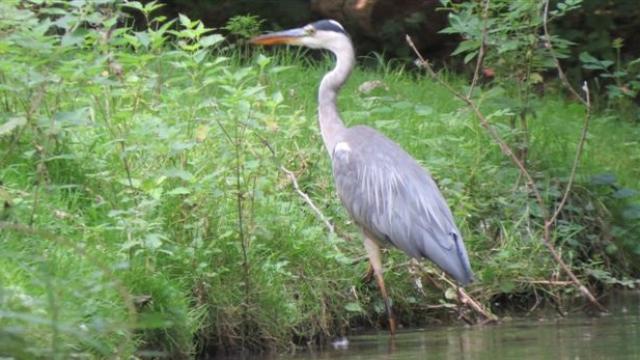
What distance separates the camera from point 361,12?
12391mm

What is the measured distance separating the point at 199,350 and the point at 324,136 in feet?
6.97

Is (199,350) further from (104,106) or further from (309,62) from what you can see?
(309,62)

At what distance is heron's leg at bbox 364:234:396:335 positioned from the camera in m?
6.90

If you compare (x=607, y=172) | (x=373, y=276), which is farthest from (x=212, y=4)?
(x=373, y=276)

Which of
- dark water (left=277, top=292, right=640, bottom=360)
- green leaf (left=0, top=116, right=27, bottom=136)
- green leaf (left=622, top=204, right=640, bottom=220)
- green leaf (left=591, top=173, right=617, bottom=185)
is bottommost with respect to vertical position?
dark water (left=277, top=292, right=640, bottom=360)

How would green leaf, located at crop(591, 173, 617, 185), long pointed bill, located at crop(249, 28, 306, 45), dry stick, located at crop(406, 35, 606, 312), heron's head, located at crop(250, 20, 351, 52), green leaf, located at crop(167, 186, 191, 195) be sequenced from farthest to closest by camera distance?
green leaf, located at crop(591, 173, 617, 185) < long pointed bill, located at crop(249, 28, 306, 45) < heron's head, located at crop(250, 20, 351, 52) < dry stick, located at crop(406, 35, 606, 312) < green leaf, located at crop(167, 186, 191, 195)

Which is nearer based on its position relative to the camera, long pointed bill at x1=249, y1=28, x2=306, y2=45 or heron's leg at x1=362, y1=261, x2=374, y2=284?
heron's leg at x1=362, y1=261, x2=374, y2=284

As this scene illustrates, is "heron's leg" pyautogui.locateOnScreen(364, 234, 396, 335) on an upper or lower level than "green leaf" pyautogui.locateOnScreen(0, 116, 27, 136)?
lower

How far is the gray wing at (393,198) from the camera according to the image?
22.4 feet

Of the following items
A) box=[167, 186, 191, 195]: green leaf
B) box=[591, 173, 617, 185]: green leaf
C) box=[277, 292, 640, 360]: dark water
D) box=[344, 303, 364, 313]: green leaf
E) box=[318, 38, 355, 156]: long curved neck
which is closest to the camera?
box=[277, 292, 640, 360]: dark water

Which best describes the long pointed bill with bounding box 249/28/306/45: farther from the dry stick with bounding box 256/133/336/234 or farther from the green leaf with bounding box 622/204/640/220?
the green leaf with bounding box 622/204/640/220

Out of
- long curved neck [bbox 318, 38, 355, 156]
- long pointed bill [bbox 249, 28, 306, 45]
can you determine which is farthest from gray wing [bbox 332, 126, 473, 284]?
long pointed bill [bbox 249, 28, 306, 45]

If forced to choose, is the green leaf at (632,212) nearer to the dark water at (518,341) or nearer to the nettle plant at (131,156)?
the dark water at (518,341)

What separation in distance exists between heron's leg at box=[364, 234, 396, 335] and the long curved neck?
2.52 feet
